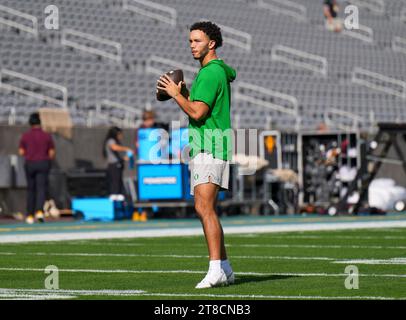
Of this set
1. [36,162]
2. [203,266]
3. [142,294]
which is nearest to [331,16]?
[36,162]

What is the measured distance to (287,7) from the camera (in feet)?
133

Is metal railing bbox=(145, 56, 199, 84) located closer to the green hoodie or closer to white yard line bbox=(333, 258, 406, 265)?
white yard line bbox=(333, 258, 406, 265)

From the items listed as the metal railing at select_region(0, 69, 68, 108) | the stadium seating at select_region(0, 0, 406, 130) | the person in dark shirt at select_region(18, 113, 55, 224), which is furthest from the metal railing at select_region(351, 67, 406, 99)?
the person in dark shirt at select_region(18, 113, 55, 224)

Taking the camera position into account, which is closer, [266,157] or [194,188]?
[194,188]

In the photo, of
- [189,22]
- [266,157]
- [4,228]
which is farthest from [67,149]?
[189,22]

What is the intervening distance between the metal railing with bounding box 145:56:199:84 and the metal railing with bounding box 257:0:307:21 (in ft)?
26.0

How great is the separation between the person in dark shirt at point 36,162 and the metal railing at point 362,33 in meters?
20.8

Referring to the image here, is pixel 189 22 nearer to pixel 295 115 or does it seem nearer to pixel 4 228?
pixel 295 115

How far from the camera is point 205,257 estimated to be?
11422 mm

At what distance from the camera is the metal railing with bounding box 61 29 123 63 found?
29812 mm

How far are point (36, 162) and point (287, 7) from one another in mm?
21137

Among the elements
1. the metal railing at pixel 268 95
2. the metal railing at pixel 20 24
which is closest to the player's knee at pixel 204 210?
the metal railing at pixel 20 24

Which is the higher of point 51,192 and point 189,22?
point 189,22

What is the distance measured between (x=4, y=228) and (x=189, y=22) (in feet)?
56.1
